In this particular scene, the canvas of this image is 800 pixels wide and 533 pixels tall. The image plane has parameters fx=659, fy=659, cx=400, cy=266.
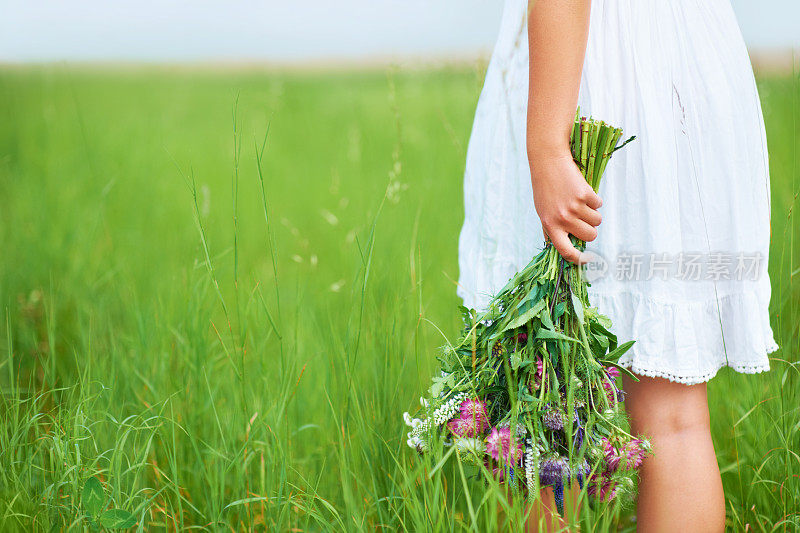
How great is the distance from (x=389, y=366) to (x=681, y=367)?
54 centimetres

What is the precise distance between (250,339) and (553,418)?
2.96 feet

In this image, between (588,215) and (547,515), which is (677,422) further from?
(588,215)

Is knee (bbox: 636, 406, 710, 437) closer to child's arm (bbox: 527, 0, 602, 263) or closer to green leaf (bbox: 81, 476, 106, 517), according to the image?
child's arm (bbox: 527, 0, 602, 263)

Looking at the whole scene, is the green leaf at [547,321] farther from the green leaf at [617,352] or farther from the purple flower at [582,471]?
the purple flower at [582,471]

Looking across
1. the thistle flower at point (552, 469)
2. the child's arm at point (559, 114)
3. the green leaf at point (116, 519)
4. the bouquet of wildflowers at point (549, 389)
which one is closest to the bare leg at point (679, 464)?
the bouquet of wildflowers at point (549, 389)

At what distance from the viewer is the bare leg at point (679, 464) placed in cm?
105

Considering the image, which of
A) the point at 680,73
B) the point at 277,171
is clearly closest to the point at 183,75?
the point at 277,171

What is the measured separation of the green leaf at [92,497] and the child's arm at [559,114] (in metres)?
0.81

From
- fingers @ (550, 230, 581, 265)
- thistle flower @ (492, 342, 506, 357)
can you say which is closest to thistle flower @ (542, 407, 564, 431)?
thistle flower @ (492, 342, 506, 357)

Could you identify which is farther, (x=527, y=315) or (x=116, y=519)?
(x=116, y=519)

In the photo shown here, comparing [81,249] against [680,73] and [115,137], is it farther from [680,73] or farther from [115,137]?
[115,137]

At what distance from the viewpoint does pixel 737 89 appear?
1.05 m

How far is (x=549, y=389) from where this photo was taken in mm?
913

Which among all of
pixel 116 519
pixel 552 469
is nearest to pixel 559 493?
pixel 552 469
